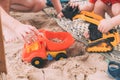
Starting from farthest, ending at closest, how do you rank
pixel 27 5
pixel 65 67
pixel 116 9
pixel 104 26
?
pixel 27 5
pixel 116 9
pixel 104 26
pixel 65 67

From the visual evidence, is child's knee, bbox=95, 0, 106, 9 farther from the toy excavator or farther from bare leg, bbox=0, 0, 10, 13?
bare leg, bbox=0, 0, 10, 13

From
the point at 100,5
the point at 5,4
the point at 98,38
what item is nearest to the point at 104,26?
the point at 98,38

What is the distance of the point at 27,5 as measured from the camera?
2.03 meters

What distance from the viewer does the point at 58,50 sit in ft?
4.65

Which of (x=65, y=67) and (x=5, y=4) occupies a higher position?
(x=5, y=4)

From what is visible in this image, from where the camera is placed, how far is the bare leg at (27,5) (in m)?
2.01

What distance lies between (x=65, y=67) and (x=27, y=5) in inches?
31.8

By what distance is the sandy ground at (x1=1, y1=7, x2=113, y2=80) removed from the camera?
1271mm

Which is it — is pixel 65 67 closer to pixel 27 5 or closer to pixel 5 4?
pixel 5 4

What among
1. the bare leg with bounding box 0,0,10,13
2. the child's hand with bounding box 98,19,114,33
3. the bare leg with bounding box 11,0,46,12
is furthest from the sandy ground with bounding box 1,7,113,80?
the bare leg with bounding box 11,0,46,12

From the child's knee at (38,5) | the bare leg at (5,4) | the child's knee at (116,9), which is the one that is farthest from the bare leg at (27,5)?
the child's knee at (116,9)

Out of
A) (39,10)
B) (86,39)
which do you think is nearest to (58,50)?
(86,39)

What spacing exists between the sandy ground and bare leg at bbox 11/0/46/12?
49cm

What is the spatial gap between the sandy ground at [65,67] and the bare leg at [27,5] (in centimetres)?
49
